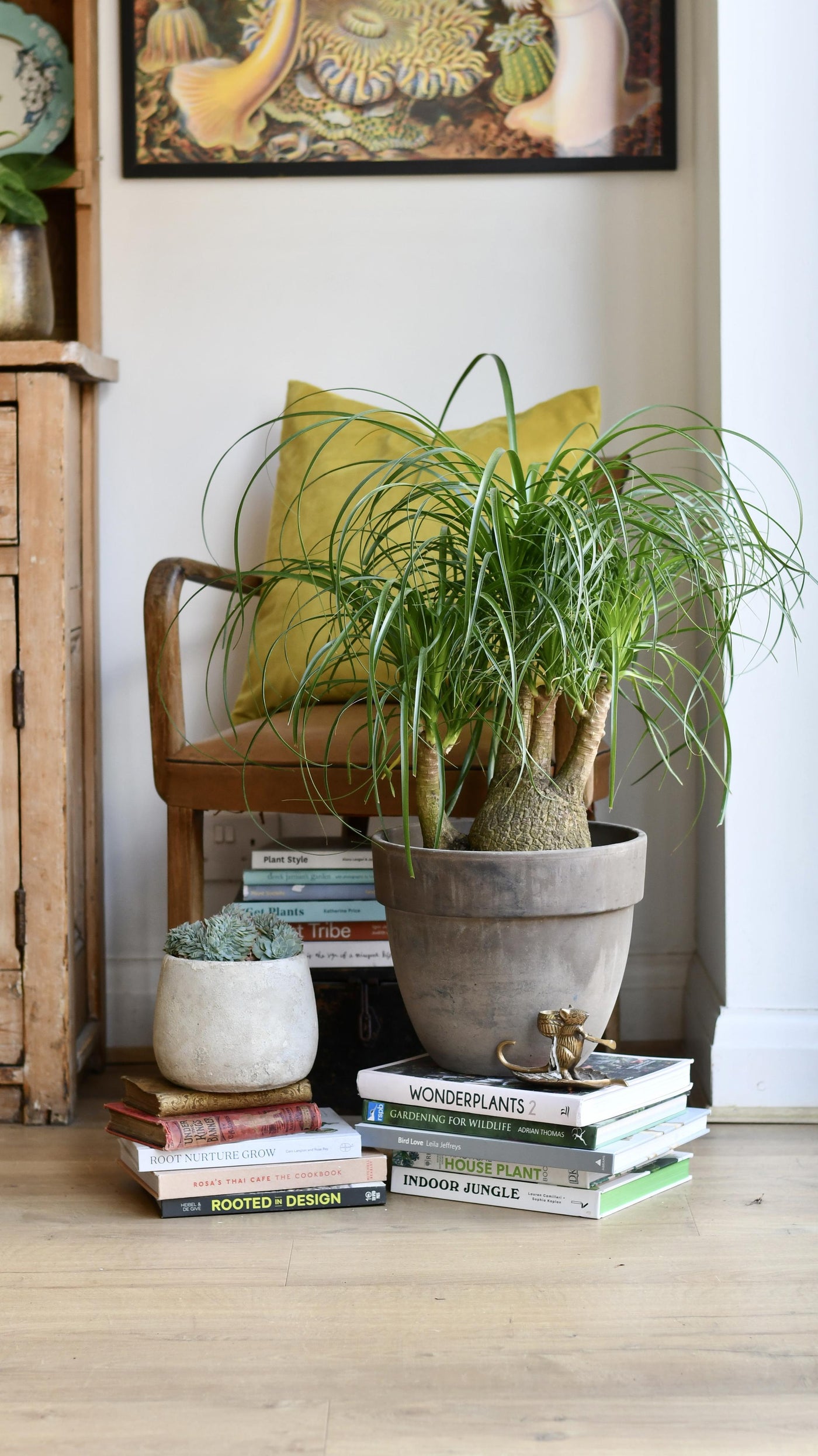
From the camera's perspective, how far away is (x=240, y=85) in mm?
2135

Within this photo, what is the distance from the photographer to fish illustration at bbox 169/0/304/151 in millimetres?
2131

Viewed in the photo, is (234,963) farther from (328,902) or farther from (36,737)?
(36,737)

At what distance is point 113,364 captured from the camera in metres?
2.13

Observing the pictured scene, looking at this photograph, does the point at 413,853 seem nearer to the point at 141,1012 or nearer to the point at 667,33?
the point at 141,1012

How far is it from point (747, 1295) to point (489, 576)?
30.1 inches

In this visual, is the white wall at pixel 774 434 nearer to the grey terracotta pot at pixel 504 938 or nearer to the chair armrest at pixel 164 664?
the grey terracotta pot at pixel 504 938

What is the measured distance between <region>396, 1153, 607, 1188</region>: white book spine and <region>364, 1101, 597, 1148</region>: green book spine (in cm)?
3

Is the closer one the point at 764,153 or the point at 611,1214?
the point at 611,1214

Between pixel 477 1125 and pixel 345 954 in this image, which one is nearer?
pixel 477 1125

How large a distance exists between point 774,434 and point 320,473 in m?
0.69

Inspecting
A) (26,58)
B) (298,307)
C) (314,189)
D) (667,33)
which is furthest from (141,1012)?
(667,33)

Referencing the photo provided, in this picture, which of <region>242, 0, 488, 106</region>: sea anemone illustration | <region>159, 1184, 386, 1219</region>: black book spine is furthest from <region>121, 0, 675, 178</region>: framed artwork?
<region>159, 1184, 386, 1219</region>: black book spine

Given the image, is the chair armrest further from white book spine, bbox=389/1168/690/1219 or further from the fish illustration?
the fish illustration

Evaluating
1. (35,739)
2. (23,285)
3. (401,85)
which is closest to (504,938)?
(35,739)
